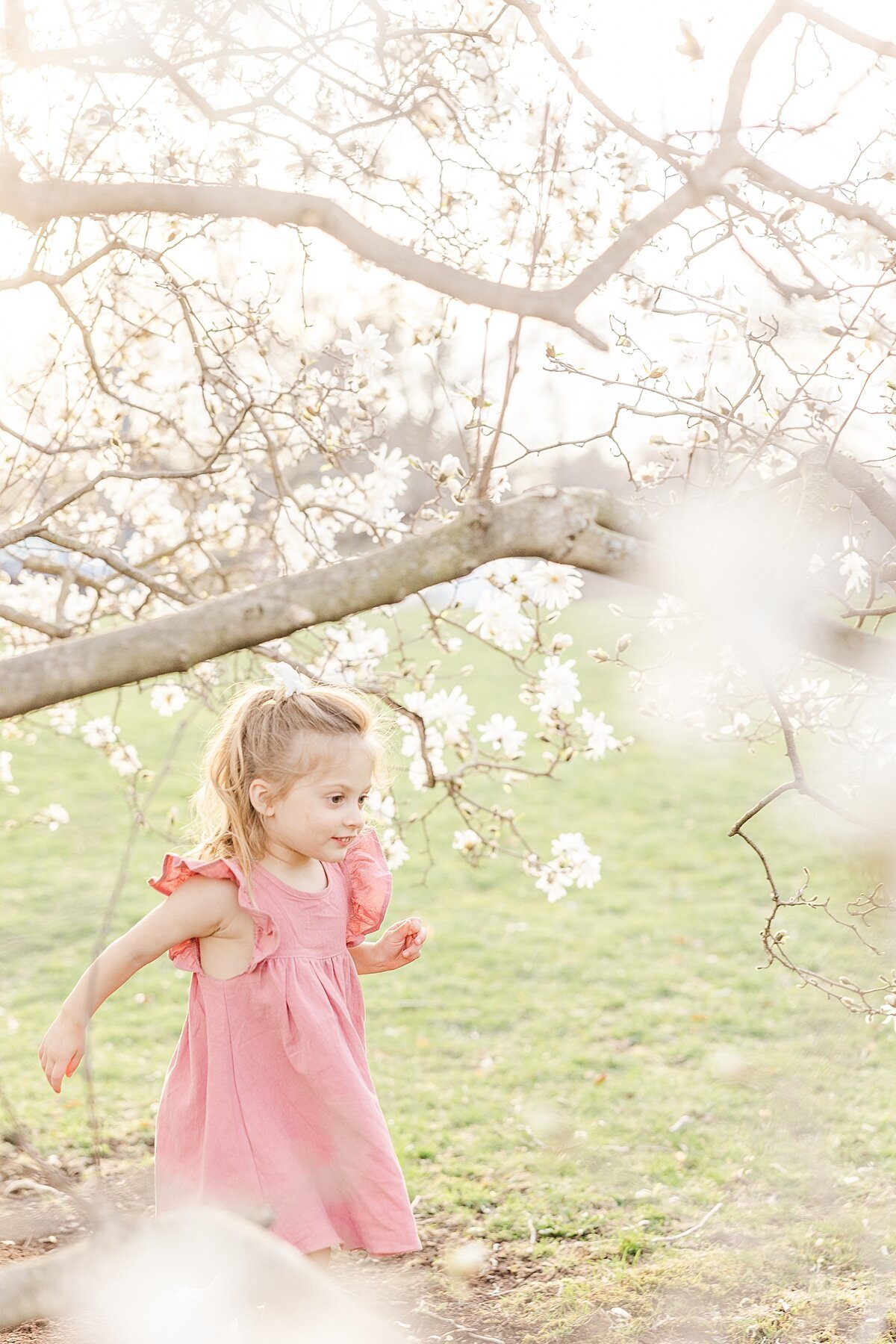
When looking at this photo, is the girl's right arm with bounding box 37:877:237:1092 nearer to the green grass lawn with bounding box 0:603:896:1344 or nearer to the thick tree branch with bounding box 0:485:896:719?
the green grass lawn with bounding box 0:603:896:1344

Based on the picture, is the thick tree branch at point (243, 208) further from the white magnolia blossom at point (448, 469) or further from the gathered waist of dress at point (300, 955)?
the gathered waist of dress at point (300, 955)

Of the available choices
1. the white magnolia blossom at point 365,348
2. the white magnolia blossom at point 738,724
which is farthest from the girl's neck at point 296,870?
the white magnolia blossom at point 365,348

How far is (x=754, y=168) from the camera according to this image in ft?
6.89

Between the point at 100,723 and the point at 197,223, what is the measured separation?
1.54m

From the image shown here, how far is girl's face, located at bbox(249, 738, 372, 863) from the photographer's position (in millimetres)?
2373

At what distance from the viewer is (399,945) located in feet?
8.38

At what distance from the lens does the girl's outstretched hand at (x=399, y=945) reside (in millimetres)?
2551

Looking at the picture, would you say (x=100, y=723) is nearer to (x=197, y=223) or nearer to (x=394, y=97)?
(x=197, y=223)

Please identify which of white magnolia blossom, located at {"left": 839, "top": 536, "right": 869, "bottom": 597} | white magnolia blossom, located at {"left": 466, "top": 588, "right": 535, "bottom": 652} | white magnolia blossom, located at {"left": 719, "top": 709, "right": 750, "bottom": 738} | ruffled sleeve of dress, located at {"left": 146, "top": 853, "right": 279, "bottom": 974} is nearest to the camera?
ruffled sleeve of dress, located at {"left": 146, "top": 853, "right": 279, "bottom": 974}

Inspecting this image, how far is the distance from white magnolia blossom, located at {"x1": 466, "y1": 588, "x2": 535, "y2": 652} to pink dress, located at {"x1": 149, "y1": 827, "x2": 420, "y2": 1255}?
1000 mm

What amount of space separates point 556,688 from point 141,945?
1388 mm

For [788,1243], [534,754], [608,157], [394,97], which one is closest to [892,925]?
[788,1243]

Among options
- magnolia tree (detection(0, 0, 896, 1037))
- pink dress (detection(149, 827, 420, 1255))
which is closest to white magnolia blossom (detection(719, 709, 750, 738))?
magnolia tree (detection(0, 0, 896, 1037))

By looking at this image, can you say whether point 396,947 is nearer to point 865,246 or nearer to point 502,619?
point 502,619
